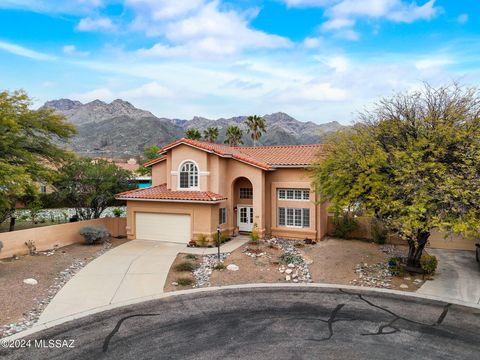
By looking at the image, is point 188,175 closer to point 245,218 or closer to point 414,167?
point 245,218

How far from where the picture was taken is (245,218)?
2558 cm

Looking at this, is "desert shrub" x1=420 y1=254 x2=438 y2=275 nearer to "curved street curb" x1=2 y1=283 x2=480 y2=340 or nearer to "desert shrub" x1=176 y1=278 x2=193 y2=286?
"curved street curb" x1=2 y1=283 x2=480 y2=340

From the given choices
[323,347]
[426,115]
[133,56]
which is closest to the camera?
[323,347]

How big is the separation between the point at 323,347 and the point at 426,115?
38.2 feet

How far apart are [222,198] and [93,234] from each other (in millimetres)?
8981

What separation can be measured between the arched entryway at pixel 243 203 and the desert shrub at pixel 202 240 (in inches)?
152

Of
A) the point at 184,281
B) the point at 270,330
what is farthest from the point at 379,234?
the point at 270,330

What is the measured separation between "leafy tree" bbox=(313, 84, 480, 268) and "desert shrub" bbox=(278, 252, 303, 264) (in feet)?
13.1

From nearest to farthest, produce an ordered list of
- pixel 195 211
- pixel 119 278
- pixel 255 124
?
1. pixel 119 278
2. pixel 195 211
3. pixel 255 124

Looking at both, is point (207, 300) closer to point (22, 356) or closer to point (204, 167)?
point (22, 356)

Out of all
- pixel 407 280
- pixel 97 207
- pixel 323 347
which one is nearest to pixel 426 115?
pixel 407 280

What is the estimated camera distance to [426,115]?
15.3 metres

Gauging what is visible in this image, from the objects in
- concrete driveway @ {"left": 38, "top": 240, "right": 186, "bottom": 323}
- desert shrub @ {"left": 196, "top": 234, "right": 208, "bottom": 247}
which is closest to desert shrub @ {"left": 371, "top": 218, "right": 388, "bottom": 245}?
desert shrub @ {"left": 196, "top": 234, "right": 208, "bottom": 247}

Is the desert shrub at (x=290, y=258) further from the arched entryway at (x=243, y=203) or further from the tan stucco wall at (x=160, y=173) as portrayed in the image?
the tan stucco wall at (x=160, y=173)
